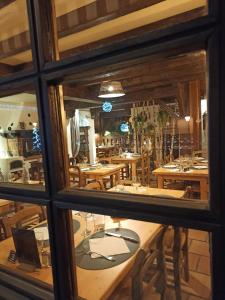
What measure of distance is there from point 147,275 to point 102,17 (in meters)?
1.17

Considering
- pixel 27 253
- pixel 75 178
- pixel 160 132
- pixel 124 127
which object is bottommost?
pixel 27 253

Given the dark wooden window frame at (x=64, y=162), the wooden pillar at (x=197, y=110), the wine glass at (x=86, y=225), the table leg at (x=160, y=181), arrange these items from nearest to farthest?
the dark wooden window frame at (x=64, y=162) < the wooden pillar at (x=197, y=110) < the wine glass at (x=86, y=225) < the table leg at (x=160, y=181)

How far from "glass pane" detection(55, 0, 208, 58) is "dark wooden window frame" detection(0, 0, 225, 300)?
0.08 m

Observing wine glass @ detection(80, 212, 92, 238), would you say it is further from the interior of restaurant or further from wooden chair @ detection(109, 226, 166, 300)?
wooden chair @ detection(109, 226, 166, 300)

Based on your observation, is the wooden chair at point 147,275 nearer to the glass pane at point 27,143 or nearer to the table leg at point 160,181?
the glass pane at point 27,143

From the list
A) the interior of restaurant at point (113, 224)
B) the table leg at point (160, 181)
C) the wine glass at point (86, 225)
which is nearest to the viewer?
the interior of restaurant at point (113, 224)

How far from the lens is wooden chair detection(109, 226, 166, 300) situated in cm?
104

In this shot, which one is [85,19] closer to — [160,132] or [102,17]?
[102,17]

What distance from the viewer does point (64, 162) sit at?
1.68 ft

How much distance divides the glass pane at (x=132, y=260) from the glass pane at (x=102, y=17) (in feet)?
2.14

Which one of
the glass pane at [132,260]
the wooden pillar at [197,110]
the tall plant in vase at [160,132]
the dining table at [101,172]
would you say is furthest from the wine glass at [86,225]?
the tall plant in vase at [160,132]

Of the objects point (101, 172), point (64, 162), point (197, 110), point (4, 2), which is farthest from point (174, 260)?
point (101, 172)

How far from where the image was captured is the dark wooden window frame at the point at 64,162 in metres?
0.32

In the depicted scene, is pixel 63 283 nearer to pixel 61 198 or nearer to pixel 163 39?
pixel 61 198
